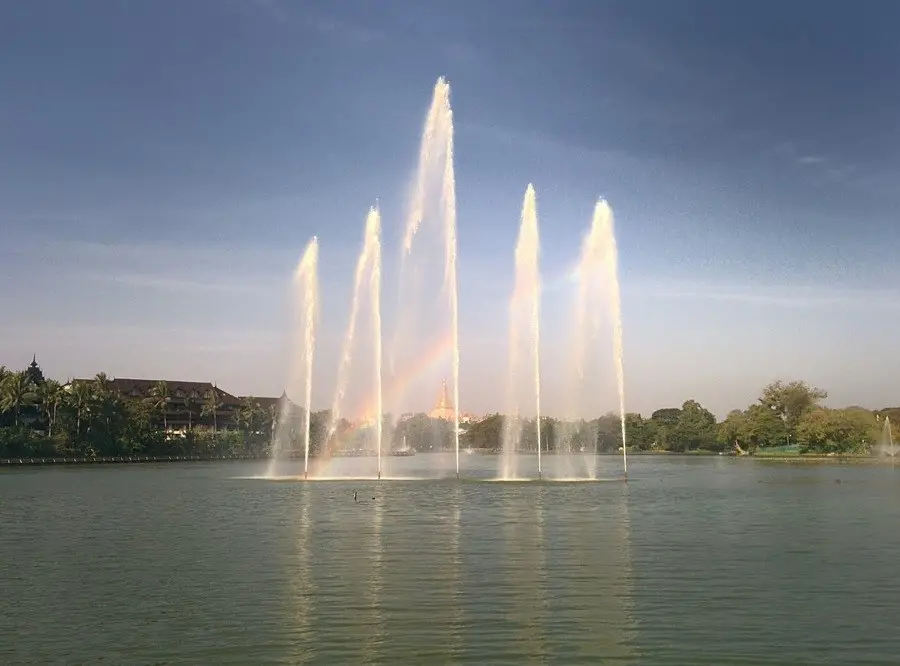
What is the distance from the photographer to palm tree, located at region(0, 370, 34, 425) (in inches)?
5408

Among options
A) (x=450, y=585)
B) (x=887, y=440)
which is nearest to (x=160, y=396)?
(x=887, y=440)

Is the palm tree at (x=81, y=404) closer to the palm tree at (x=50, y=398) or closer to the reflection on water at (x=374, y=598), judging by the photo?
the palm tree at (x=50, y=398)

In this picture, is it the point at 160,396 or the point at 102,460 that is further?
the point at 160,396

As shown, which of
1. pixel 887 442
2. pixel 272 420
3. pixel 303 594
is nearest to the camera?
pixel 303 594

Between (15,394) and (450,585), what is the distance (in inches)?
5233

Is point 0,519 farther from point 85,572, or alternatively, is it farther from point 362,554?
point 362,554

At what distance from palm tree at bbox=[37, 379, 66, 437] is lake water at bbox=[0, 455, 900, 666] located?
98513mm

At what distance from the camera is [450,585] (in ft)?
79.5

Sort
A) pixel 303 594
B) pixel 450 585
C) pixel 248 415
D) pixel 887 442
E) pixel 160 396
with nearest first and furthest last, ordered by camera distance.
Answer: pixel 303 594 < pixel 450 585 < pixel 887 442 < pixel 160 396 < pixel 248 415

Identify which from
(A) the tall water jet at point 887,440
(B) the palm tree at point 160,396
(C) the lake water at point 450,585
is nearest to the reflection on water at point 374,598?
(C) the lake water at point 450,585

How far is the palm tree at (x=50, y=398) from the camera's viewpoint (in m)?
140

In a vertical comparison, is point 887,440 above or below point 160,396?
below

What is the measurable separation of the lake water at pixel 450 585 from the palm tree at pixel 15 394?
99.0 meters

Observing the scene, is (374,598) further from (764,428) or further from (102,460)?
(764,428)
